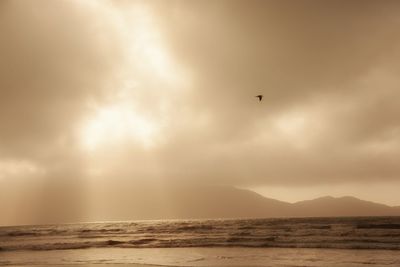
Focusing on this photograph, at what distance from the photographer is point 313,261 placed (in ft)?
58.8

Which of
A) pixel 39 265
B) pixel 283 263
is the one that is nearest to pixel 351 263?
pixel 283 263

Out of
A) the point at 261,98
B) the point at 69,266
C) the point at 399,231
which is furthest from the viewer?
the point at 399,231

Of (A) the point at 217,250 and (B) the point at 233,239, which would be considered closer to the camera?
(A) the point at 217,250

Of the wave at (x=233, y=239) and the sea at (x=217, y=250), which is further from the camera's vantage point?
the wave at (x=233, y=239)

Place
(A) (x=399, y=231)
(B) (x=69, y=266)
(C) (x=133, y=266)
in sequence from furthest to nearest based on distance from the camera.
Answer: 1. (A) (x=399, y=231)
2. (B) (x=69, y=266)
3. (C) (x=133, y=266)

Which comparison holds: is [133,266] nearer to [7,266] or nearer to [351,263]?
[7,266]

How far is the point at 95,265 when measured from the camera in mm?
16750

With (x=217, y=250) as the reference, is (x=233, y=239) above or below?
above

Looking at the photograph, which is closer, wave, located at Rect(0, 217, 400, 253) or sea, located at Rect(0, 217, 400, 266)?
sea, located at Rect(0, 217, 400, 266)

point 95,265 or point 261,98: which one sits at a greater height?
point 261,98

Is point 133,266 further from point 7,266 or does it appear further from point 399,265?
point 399,265

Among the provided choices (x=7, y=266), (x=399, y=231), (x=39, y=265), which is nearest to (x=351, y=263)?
(x=39, y=265)

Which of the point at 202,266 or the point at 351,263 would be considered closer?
the point at 202,266

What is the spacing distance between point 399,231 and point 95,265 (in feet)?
123
